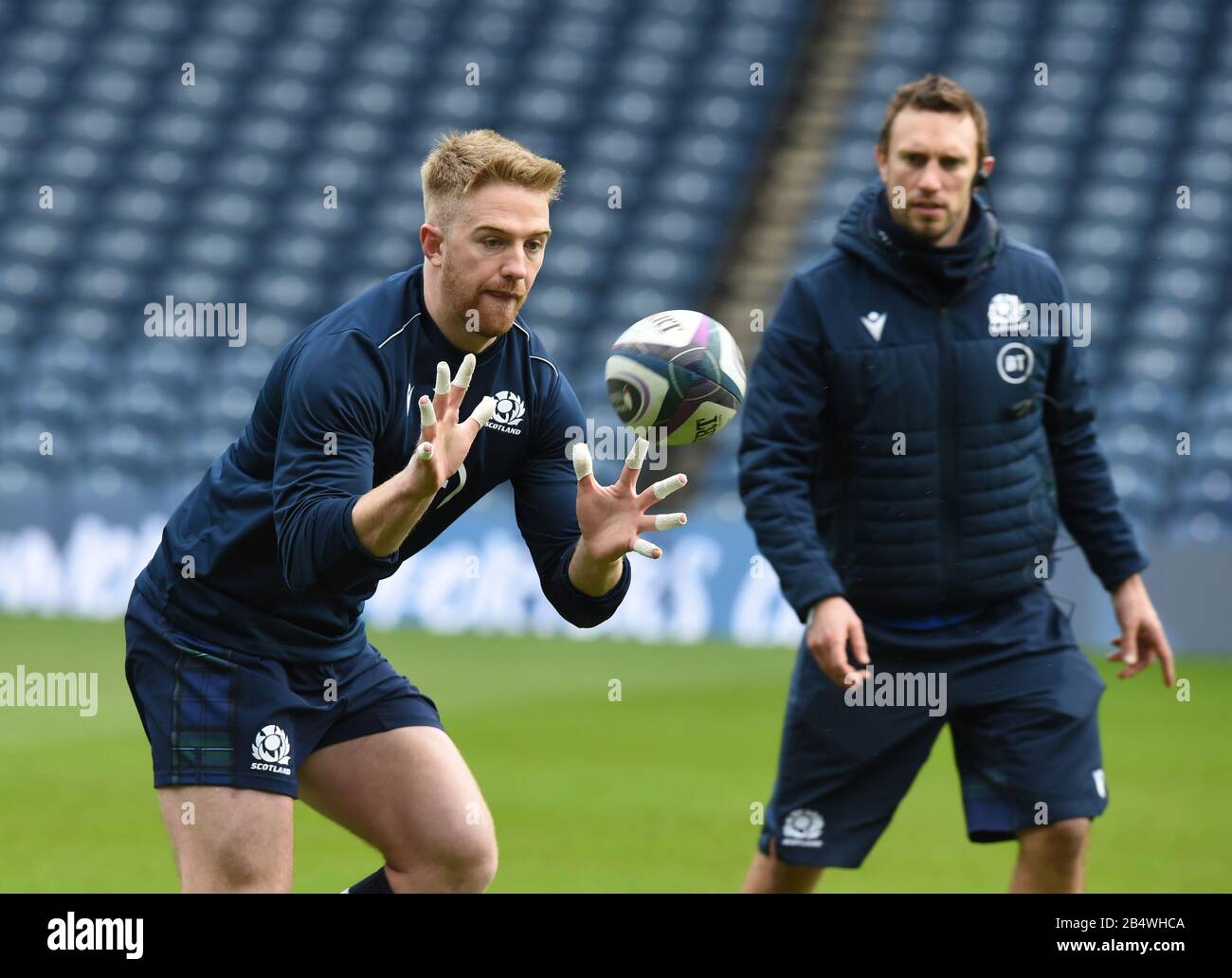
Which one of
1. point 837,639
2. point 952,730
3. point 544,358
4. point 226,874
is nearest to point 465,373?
point 544,358

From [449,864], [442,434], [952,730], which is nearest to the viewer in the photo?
[442,434]

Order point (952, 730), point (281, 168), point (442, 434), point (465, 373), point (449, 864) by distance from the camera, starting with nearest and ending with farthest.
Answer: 1. point (442, 434)
2. point (465, 373)
3. point (449, 864)
4. point (952, 730)
5. point (281, 168)

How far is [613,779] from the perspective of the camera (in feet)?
29.4

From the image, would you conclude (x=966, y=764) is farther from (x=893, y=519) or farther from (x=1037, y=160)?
(x=1037, y=160)

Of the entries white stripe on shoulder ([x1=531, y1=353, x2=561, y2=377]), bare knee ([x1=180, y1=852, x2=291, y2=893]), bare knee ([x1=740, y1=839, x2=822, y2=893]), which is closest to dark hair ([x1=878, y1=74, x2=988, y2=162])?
white stripe on shoulder ([x1=531, y1=353, x2=561, y2=377])

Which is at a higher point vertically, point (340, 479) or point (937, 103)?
point (937, 103)

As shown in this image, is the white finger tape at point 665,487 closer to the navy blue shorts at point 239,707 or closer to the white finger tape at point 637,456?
the white finger tape at point 637,456

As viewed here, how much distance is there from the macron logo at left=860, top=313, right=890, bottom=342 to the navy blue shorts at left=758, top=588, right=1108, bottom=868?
804 millimetres

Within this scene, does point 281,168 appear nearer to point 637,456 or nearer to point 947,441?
point 947,441

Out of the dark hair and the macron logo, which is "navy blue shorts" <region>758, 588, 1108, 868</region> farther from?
the dark hair

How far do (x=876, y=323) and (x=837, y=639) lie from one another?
0.92m

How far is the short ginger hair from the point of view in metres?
4.17

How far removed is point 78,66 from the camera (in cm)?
1973

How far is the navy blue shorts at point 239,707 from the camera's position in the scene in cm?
420
